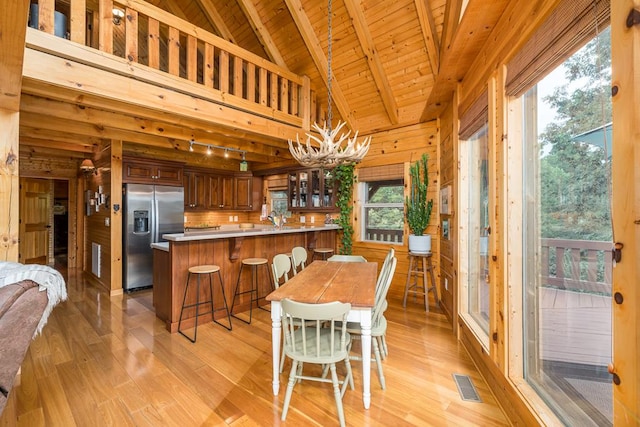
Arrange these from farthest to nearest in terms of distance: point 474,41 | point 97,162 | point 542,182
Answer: point 97,162 < point 474,41 < point 542,182

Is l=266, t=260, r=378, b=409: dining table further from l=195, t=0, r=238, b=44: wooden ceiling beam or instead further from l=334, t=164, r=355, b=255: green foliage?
l=195, t=0, r=238, b=44: wooden ceiling beam

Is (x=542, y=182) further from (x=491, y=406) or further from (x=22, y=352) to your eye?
(x=22, y=352)

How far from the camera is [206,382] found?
2.21 meters

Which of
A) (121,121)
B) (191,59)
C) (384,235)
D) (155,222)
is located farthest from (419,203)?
(155,222)

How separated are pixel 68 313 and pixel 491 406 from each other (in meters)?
4.75

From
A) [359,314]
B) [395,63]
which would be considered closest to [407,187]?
[395,63]

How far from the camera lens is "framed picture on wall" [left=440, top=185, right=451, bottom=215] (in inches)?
137

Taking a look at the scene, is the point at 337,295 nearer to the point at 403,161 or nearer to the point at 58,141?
the point at 403,161

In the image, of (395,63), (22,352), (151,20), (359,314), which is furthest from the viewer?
(395,63)

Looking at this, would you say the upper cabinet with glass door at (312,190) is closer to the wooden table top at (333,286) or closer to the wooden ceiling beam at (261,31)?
the wooden ceiling beam at (261,31)

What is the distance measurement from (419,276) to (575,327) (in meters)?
2.78

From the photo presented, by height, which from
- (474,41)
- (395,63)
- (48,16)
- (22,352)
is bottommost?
(22,352)

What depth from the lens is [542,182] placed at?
1722 mm

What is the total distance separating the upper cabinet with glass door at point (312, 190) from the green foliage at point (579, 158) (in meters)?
3.72
